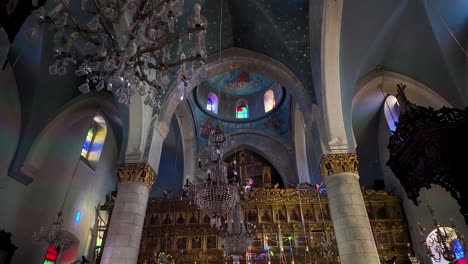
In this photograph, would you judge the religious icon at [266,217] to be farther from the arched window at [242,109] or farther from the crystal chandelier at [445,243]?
the arched window at [242,109]

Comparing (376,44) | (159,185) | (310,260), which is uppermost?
(376,44)

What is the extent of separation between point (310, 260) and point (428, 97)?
6.91m

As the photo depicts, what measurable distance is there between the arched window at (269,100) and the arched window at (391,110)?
655 centimetres

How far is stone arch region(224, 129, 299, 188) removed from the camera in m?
16.2

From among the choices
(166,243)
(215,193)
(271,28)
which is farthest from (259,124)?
(215,193)

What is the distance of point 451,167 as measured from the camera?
4.52 m

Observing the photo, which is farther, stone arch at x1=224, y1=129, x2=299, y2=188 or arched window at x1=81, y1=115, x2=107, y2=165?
stone arch at x1=224, y1=129, x2=299, y2=188

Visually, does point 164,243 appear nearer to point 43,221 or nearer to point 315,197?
point 43,221

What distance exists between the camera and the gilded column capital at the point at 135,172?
7.99 metres

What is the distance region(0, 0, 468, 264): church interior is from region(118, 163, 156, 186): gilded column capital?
0.04m

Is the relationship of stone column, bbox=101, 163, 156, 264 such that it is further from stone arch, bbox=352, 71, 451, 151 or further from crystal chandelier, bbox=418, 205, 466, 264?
crystal chandelier, bbox=418, 205, 466, 264

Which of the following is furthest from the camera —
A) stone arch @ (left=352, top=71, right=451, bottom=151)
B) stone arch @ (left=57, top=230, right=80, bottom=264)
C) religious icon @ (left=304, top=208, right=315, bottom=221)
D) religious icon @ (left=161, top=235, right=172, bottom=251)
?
stone arch @ (left=57, top=230, right=80, bottom=264)

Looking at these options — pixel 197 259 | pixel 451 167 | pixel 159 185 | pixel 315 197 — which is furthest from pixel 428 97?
pixel 159 185

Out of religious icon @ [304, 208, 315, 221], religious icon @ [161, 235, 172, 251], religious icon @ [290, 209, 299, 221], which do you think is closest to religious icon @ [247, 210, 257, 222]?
religious icon @ [290, 209, 299, 221]
